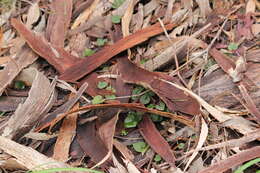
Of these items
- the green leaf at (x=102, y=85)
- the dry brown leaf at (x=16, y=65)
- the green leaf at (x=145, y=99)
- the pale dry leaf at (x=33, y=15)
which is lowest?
the green leaf at (x=145, y=99)

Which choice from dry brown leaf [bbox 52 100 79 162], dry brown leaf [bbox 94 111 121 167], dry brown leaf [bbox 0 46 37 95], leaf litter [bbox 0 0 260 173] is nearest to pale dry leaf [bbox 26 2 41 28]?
leaf litter [bbox 0 0 260 173]

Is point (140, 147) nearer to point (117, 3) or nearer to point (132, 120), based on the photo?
point (132, 120)

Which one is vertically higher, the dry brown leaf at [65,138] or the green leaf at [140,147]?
the dry brown leaf at [65,138]

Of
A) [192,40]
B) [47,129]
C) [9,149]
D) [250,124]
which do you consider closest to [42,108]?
[47,129]

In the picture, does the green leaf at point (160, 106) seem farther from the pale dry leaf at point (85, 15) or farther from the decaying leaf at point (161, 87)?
the pale dry leaf at point (85, 15)

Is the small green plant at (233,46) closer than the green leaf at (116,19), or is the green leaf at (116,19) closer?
the small green plant at (233,46)


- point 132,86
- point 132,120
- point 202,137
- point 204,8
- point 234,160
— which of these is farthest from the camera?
point 204,8

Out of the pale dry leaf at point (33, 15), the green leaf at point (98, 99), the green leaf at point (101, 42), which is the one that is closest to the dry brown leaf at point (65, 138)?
the green leaf at point (98, 99)

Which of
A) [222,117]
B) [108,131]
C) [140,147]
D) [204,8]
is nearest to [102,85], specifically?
[108,131]

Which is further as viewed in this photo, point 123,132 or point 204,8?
point 204,8
